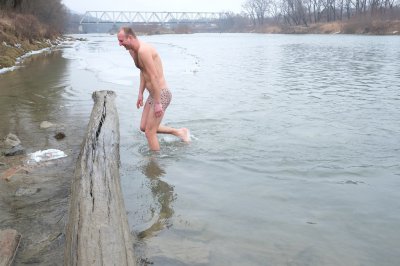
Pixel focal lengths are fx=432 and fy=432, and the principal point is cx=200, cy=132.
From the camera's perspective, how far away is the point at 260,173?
5805 millimetres

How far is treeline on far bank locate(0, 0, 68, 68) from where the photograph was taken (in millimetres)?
23639

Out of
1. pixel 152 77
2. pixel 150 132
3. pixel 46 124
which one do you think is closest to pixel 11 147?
pixel 46 124

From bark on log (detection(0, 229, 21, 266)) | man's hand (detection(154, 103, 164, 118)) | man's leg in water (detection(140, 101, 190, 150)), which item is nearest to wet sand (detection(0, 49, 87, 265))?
bark on log (detection(0, 229, 21, 266))

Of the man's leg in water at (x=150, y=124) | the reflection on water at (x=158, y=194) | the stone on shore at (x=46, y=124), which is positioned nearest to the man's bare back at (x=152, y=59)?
the man's leg in water at (x=150, y=124)

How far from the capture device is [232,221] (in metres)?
4.39

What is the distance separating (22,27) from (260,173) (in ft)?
102

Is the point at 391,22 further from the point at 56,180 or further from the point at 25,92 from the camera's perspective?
the point at 56,180

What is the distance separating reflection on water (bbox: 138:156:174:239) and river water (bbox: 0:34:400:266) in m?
0.01

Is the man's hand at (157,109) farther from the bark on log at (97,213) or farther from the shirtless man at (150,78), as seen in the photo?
the bark on log at (97,213)

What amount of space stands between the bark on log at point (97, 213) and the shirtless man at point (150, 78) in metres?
0.85

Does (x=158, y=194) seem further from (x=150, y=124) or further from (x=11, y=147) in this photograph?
(x=11, y=147)

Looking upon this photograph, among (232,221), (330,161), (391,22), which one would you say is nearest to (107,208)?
(232,221)

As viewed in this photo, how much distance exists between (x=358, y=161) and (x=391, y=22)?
6506 cm

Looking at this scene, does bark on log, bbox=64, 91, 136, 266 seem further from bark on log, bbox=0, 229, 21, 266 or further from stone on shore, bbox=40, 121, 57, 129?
stone on shore, bbox=40, 121, 57, 129
